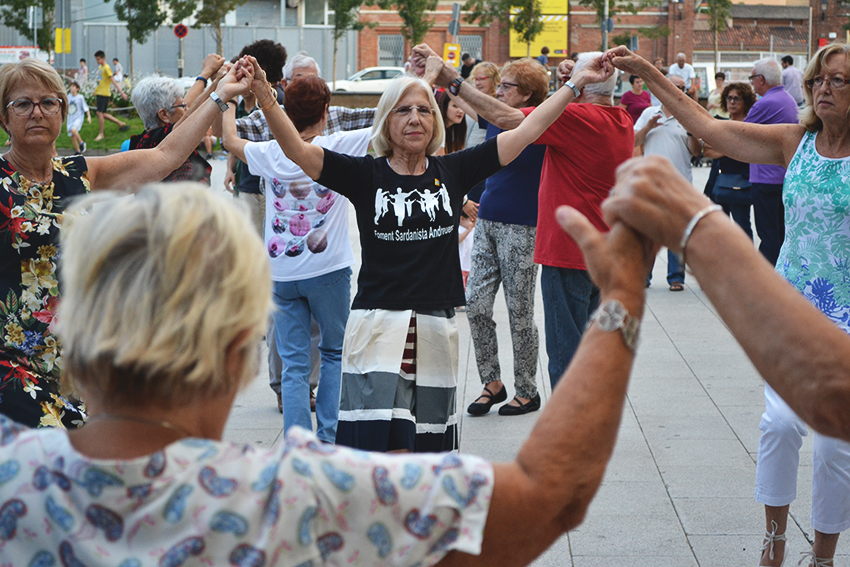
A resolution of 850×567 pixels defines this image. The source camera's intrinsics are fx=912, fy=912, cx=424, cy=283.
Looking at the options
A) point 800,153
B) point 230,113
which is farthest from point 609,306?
point 230,113

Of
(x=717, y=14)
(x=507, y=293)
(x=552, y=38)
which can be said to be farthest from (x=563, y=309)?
(x=552, y=38)

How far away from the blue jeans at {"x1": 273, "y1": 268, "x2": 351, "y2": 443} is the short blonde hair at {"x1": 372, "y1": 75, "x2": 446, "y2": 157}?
1143mm

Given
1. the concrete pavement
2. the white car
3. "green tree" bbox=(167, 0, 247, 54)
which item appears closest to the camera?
the concrete pavement

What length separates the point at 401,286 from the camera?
12.5 feet

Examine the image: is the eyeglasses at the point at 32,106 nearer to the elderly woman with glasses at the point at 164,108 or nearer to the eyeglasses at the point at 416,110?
the eyeglasses at the point at 416,110

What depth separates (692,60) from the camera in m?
49.2

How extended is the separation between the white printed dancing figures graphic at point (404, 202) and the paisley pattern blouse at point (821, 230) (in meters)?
1.40

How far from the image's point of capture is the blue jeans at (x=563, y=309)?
499 cm

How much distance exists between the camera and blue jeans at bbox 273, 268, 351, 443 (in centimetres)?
481

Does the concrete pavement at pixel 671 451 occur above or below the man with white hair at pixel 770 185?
below

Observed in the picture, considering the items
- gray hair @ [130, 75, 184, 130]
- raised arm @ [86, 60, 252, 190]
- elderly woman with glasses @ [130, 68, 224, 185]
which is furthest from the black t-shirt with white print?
gray hair @ [130, 75, 184, 130]

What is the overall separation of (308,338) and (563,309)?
1.41 metres

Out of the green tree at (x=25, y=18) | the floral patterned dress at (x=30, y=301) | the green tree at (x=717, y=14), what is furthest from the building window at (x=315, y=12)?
the floral patterned dress at (x=30, y=301)

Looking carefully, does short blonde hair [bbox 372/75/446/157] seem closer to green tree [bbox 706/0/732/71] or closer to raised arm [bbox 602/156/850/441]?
raised arm [bbox 602/156/850/441]
